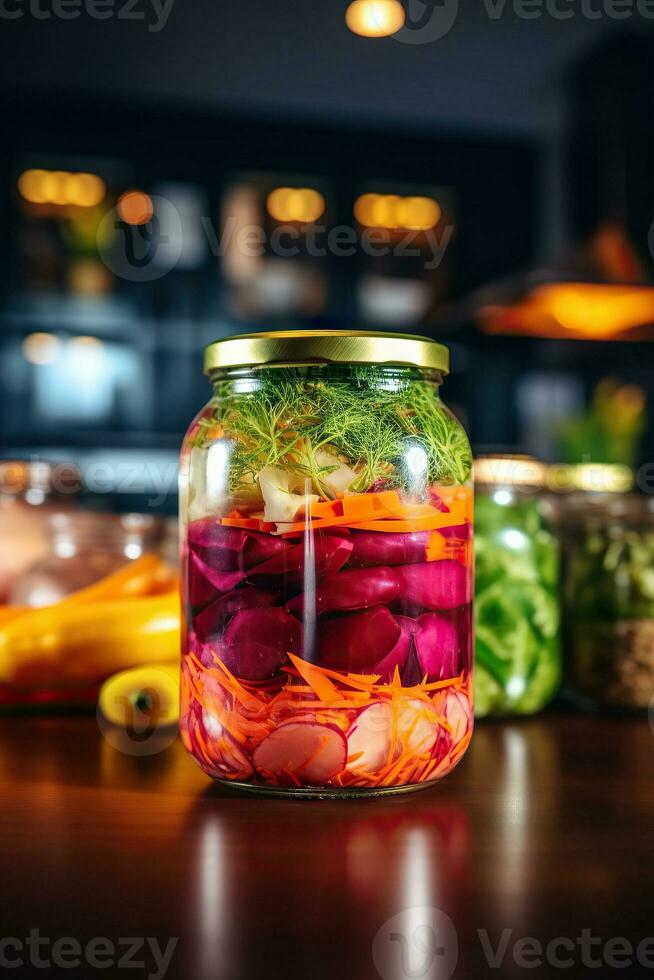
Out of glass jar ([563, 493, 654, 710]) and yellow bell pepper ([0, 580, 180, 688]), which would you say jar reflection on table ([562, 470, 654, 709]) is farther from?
yellow bell pepper ([0, 580, 180, 688])

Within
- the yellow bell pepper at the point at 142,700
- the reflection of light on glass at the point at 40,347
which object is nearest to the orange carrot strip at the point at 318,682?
the yellow bell pepper at the point at 142,700

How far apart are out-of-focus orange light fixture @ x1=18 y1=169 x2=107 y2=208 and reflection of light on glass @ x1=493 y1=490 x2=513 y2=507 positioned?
3840 mm

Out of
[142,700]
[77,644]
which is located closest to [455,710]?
[142,700]

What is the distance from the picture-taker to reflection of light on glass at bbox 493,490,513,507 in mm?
809

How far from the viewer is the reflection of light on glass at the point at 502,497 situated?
2.65 ft

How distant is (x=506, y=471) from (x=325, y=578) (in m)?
0.36

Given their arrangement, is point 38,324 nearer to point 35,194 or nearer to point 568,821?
point 35,194

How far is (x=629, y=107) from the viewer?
13.3ft

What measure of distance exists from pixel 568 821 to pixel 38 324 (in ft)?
13.2

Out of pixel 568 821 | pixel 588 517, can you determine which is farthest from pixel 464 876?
pixel 588 517

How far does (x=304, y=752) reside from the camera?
0.53 m

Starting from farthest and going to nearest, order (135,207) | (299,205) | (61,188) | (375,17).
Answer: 1. (299,205)
2. (135,207)
3. (61,188)
4. (375,17)

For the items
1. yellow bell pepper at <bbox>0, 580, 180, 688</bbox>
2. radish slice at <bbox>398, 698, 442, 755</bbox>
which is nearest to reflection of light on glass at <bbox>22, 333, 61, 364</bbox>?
yellow bell pepper at <bbox>0, 580, 180, 688</bbox>

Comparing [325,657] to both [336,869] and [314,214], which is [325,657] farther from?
[314,214]
